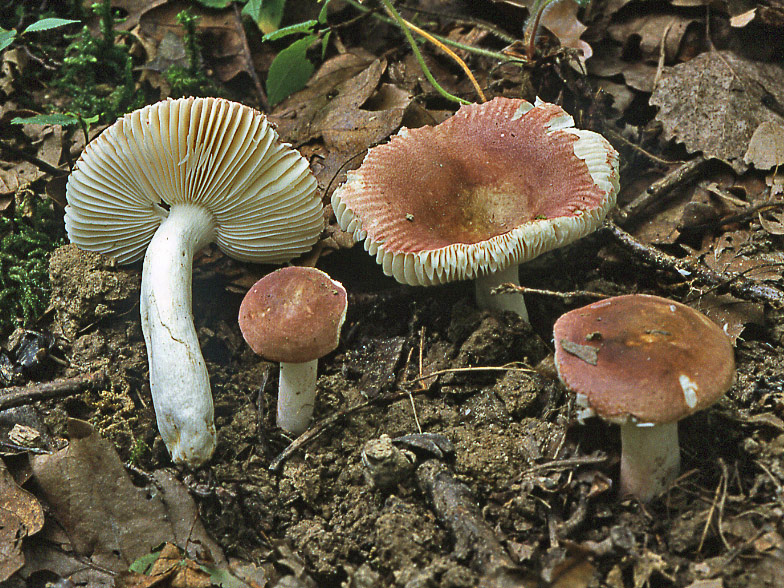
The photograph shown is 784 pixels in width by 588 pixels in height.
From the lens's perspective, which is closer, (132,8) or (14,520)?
(14,520)

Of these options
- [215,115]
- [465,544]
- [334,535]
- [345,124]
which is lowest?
[334,535]

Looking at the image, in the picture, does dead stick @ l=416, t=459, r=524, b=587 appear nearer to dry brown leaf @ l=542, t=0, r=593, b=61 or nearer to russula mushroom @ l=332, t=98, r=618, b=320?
russula mushroom @ l=332, t=98, r=618, b=320

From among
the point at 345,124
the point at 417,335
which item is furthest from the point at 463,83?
the point at 417,335

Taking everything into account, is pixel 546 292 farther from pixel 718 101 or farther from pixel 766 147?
pixel 718 101

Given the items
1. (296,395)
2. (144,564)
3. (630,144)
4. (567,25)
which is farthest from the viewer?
(567,25)

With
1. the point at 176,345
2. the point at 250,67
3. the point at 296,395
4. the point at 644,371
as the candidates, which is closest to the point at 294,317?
the point at 296,395

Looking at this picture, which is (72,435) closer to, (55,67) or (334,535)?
(334,535)
